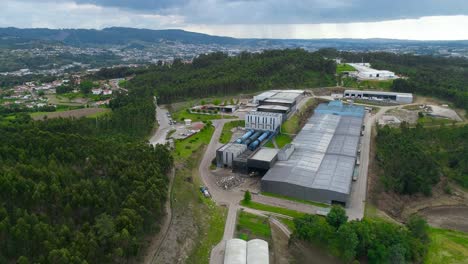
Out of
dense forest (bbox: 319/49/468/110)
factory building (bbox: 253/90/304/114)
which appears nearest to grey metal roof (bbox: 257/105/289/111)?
factory building (bbox: 253/90/304/114)

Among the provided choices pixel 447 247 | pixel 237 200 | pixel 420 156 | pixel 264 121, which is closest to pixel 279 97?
pixel 264 121

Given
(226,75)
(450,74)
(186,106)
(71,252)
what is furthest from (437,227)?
(450,74)

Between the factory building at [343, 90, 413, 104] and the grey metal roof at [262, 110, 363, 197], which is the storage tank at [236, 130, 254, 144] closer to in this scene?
the grey metal roof at [262, 110, 363, 197]

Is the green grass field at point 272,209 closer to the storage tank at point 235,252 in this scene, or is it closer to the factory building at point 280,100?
the storage tank at point 235,252

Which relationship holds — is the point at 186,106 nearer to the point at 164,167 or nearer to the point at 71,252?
the point at 164,167

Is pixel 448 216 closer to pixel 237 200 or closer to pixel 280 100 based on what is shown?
pixel 237 200

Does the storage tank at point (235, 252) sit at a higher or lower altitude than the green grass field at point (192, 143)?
lower

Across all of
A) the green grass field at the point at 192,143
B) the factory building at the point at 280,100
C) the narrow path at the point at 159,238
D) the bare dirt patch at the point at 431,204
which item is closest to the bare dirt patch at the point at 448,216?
the bare dirt patch at the point at 431,204

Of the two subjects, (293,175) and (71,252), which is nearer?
(71,252)
